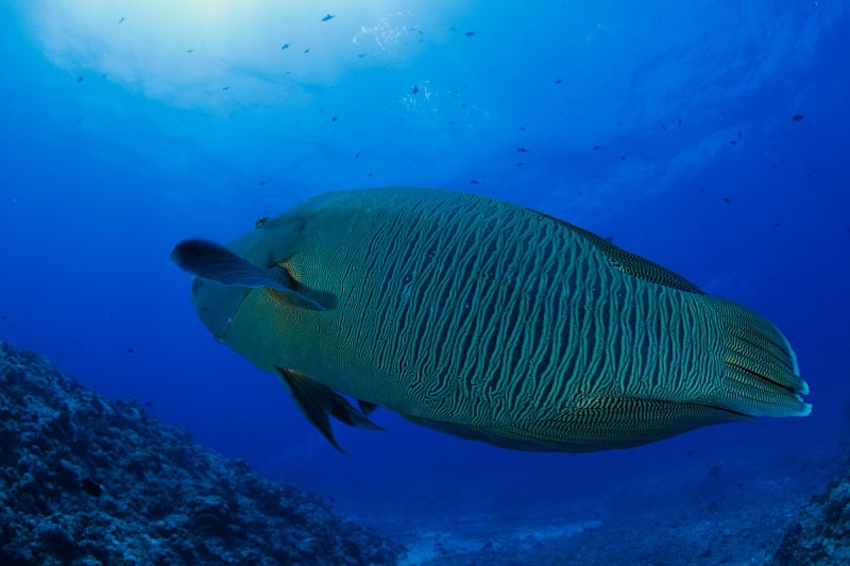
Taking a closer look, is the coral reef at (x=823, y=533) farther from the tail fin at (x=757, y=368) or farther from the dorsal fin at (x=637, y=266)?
the dorsal fin at (x=637, y=266)

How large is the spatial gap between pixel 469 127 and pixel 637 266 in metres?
33.8

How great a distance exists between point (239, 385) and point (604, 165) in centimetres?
9182

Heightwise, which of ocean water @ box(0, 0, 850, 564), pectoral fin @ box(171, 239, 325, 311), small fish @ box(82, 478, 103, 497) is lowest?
pectoral fin @ box(171, 239, 325, 311)

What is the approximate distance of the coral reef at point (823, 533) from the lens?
4527 mm

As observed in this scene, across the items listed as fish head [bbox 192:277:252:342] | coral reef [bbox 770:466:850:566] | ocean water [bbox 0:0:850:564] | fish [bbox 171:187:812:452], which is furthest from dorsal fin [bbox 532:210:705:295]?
ocean water [bbox 0:0:850:564]

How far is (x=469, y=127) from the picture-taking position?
33469 mm

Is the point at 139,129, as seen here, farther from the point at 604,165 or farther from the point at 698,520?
the point at 698,520

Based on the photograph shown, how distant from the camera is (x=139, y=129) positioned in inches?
1427

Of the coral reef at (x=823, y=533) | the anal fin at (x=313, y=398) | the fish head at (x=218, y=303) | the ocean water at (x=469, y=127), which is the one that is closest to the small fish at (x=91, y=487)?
the fish head at (x=218, y=303)

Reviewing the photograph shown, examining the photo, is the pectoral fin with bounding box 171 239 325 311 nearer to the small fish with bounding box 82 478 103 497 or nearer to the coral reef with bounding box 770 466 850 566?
the small fish with bounding box 82 478 103 497

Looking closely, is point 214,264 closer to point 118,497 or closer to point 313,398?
point 313,398

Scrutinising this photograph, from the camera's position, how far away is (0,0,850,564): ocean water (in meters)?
27.6

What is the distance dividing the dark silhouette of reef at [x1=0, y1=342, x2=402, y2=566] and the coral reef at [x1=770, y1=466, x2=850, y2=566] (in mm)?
6231

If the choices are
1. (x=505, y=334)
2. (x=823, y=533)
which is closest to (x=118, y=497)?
(x=505, y=334)
